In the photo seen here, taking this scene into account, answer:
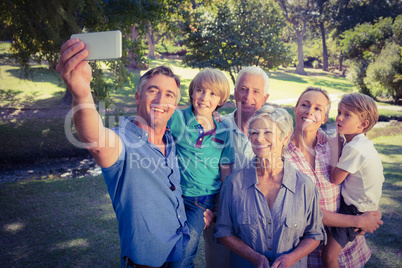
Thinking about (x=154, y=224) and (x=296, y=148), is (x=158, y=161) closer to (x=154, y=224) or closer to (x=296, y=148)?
(x=154, y=224)

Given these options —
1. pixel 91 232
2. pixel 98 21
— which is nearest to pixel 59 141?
pixel 98 21

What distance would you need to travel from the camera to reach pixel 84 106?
1.65 m

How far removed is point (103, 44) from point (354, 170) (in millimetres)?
2178

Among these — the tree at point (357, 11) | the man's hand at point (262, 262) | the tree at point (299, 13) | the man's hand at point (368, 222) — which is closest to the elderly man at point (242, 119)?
the man's hand at point (262, 262)

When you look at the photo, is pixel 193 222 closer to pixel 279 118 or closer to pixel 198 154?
pixel 198 154

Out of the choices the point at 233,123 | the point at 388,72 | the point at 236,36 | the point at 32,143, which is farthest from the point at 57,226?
the point at 388,72

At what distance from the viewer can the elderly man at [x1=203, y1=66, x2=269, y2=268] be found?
2.81 meters

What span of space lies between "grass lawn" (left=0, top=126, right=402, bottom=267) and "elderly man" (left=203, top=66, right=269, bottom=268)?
1.74 m

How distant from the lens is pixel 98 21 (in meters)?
7.75

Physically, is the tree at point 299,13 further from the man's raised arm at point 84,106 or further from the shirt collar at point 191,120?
the man's raised arm at point 84,106

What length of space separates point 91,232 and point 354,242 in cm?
404

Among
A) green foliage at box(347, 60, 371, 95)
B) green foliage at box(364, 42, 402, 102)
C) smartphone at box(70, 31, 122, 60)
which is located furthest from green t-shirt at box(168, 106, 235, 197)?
green foliage at box(347, 60, 371, 95)

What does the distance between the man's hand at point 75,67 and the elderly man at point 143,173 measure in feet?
0.11

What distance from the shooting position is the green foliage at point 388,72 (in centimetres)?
1777
